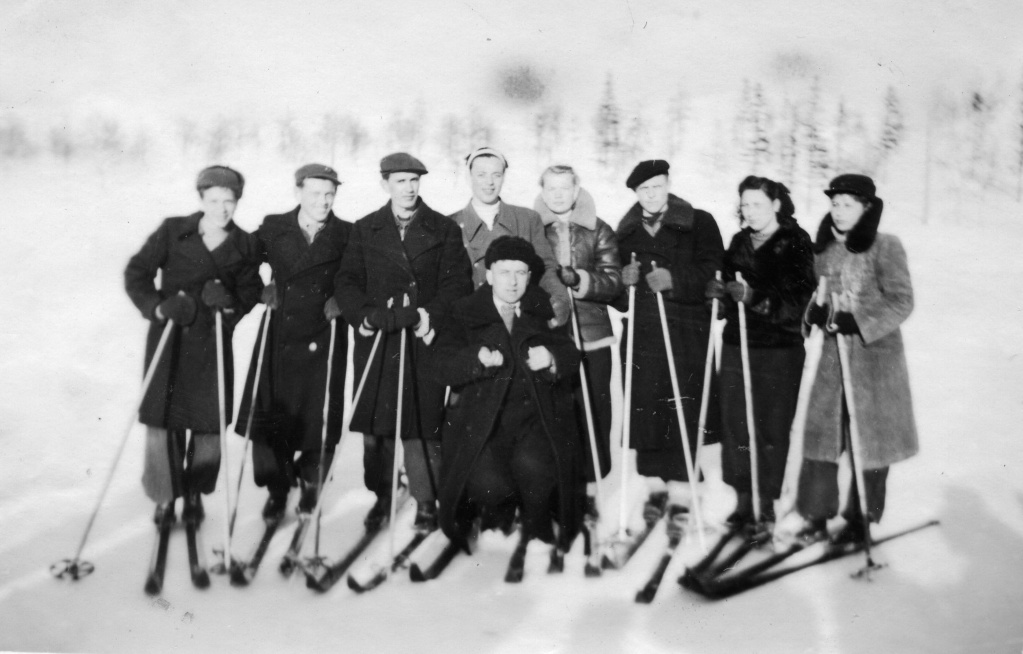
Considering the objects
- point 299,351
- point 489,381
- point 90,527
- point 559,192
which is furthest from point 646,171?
point 90,527

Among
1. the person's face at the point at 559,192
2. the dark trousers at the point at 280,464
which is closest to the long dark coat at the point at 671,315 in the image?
the person's face at the point at 559,192

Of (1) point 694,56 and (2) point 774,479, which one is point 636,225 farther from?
(2) point 774,479

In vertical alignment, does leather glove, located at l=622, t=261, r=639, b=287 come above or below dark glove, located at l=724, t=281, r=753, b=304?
above

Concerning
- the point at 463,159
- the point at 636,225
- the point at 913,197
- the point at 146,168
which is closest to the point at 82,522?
the point at 146,168

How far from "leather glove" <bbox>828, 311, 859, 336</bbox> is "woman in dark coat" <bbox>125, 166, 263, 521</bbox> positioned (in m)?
2.05

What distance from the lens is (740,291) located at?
2.68 m

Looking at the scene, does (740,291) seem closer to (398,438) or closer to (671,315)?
(671,315)

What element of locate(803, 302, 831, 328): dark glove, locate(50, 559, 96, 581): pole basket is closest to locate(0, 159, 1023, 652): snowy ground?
locate(50, 559, 96, 581): pole basket

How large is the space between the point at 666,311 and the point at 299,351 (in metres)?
1.33

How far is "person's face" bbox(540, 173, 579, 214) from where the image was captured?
275 centimetres

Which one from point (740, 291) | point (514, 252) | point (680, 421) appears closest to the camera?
point (514, 252)

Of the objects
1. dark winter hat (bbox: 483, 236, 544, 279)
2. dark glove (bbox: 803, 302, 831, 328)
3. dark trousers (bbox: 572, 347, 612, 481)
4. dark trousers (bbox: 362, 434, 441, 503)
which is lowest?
dark trousers (bbox: 362, 434, 441, 503)

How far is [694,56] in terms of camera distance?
282cm

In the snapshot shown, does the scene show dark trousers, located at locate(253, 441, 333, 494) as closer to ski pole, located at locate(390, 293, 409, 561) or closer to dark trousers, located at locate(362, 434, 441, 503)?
dark trousers, located at locate(362, 434, 441, 503)
